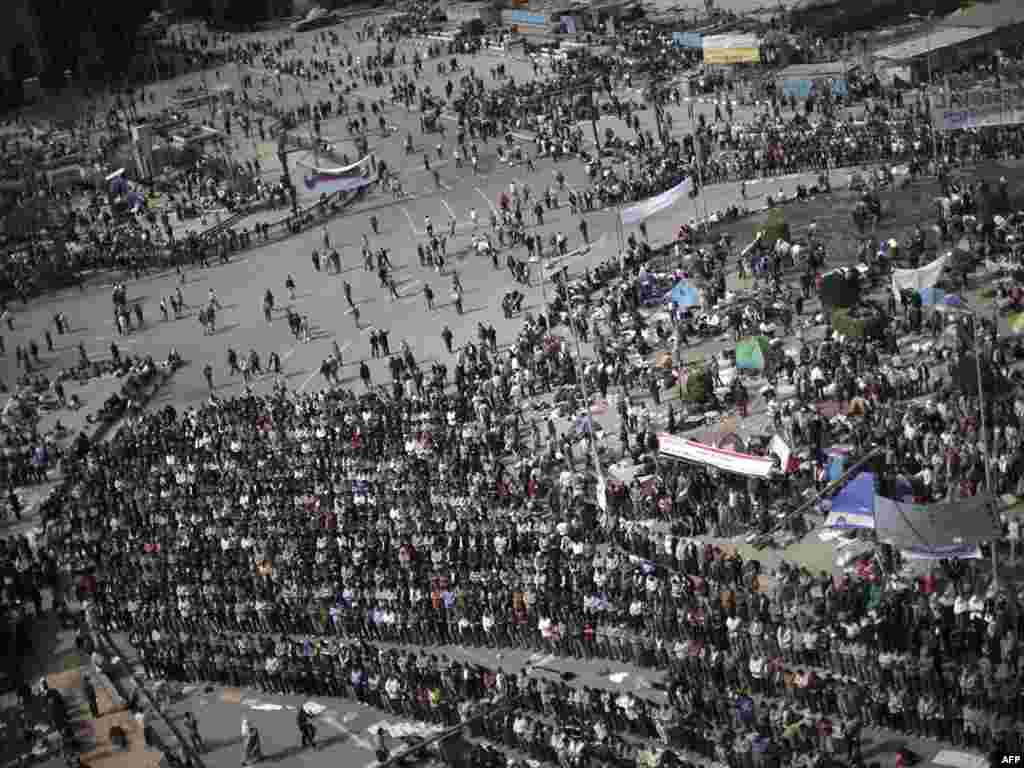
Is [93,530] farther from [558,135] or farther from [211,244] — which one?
[558,135]

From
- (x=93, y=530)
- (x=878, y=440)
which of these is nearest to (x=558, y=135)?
(x=93, y=530)

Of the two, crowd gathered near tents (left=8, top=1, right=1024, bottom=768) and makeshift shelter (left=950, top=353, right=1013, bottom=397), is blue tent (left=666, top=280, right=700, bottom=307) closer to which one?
crowd gathered near tents (left=8, top=1, right=1024, bottom=768)

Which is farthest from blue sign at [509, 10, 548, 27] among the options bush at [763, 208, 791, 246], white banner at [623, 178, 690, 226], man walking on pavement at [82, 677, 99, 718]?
man walking on pavement at [82, 677, 99, 718]

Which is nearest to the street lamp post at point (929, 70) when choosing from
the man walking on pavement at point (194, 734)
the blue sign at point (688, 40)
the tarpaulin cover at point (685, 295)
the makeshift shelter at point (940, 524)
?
the blue sign at point (688, 40)

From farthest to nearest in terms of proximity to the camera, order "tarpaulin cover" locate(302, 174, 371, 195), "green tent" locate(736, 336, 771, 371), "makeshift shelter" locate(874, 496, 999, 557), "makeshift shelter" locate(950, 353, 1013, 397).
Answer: "tarpaulin cover" locate(302, 174, 371, 195)
"green tent" locate(736, 336, 771, 371)
"makeshift shelter" locate(950, 353, 1013, 397)
"makeshift shelter" locate(874, 496, 999, 557)

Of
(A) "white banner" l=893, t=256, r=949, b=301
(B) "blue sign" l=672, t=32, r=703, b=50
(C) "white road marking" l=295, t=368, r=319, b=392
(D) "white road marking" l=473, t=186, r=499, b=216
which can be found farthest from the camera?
(B) "blue sign" l=672, t=32, r=703, b=50

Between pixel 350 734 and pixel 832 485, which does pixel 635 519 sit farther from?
pixel 350 734
